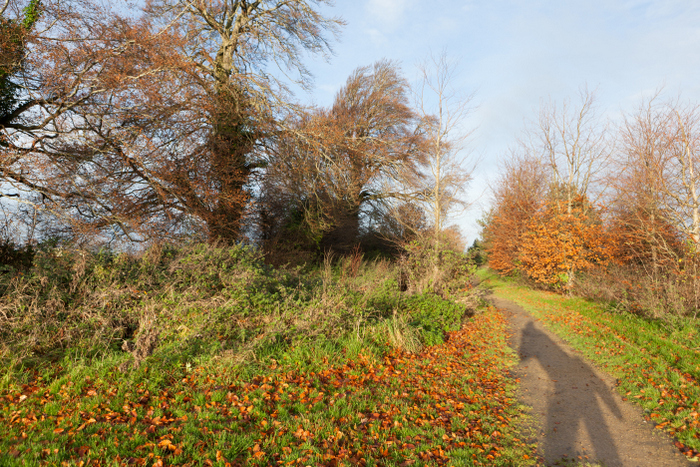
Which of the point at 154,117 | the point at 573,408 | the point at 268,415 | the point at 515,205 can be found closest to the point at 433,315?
the point at 573,408

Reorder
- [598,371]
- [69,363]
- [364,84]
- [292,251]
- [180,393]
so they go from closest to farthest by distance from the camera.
→ [180,393], [69,363], [598,371], [292,251], [364,84]

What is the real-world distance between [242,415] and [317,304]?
3.13 m

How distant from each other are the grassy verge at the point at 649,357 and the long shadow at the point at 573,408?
15.8 inches

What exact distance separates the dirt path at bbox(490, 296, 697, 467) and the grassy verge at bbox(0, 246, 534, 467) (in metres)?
0.38

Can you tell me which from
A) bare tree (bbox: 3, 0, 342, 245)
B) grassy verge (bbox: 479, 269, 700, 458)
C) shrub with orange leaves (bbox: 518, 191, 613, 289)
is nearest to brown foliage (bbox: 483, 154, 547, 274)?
shrub with orange leaves (bbox: 518, 191, 613, 289)

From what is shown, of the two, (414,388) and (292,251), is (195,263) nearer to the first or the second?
(414,388)

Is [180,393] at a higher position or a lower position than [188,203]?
lower

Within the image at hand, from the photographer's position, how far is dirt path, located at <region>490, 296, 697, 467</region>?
3961 millimetres

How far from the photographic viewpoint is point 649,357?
6656mm

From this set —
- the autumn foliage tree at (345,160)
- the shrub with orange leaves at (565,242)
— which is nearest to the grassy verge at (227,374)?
the autumn foliage tree at (345,160)

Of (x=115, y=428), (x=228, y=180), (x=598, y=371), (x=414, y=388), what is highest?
(x=228, y=180)

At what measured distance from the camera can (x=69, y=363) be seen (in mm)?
5262

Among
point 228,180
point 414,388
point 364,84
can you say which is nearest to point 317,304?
point 414,388

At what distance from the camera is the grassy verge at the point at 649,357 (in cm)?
463
